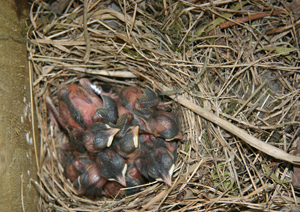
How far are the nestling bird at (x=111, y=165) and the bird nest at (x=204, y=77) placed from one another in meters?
0.18

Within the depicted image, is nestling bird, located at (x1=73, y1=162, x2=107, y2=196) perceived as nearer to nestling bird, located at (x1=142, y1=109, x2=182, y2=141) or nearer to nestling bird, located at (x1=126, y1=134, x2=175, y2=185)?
nestling bird, located at (x1=126, y1=134, x2=175, y2=185)

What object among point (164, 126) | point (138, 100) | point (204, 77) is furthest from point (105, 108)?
point (204, 77)

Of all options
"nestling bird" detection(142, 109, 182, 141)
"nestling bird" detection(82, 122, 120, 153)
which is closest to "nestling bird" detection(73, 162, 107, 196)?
"nestling bird" detection(82, 122, 120, 153)

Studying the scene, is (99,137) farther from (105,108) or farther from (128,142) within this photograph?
(105,108)

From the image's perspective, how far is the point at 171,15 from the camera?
144 centimetres

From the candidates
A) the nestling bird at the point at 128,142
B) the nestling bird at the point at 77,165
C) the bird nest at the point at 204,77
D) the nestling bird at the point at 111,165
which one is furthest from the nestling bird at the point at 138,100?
the nestling bird at the point at 77,165

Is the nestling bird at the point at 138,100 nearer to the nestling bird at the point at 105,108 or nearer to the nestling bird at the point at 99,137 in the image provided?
the nestling bird at the point at 105,108

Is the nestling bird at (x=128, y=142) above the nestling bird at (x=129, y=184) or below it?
above

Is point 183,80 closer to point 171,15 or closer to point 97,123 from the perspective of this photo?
point 171,15

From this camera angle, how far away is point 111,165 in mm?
1403

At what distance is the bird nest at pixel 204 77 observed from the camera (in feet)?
4.35

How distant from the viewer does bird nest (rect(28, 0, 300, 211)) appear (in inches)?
52.2

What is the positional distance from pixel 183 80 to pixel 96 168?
0.79 metres

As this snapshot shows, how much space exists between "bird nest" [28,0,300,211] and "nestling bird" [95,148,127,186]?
0.58ft
